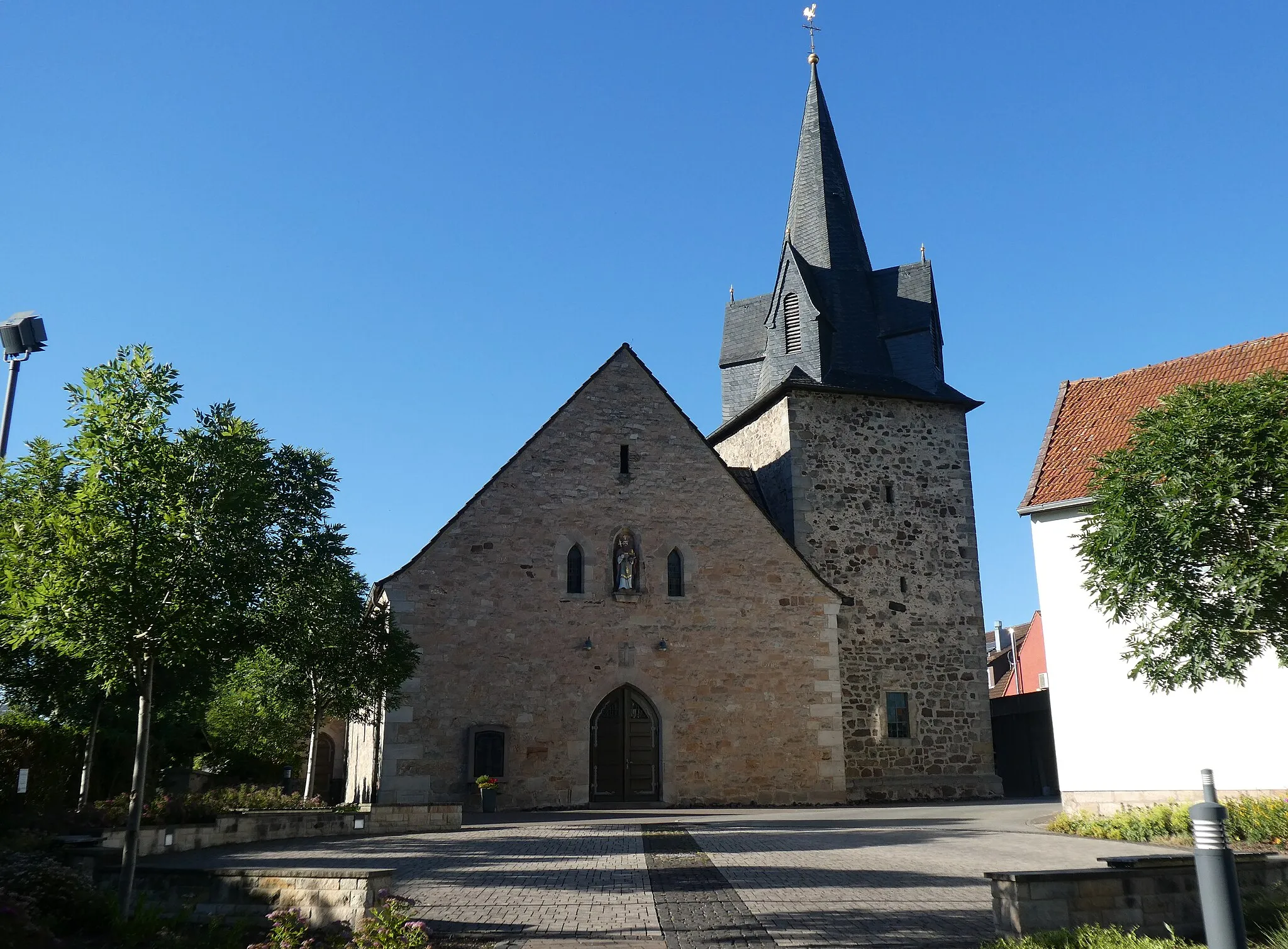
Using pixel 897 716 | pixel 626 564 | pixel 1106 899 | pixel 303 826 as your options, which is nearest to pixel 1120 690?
pixel 897 716

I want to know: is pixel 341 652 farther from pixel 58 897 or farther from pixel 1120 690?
pixel 1120 690

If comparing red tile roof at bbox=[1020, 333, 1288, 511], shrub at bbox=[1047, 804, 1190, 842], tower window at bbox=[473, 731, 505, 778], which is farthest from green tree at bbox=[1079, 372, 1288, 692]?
tower window at bbox=[473, 731, 505, 778]

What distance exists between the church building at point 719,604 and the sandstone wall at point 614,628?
0.15 ft

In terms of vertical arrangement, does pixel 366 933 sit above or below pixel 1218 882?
below

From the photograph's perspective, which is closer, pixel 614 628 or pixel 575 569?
pixel 614 628

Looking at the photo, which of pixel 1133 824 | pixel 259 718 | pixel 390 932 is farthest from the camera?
pixel 259 718

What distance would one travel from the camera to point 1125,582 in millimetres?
13055

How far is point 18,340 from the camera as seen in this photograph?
14398mm

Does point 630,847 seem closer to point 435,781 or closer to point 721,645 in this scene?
point 435,781

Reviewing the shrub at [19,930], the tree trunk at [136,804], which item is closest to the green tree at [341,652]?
the tree trunk at [136,804]

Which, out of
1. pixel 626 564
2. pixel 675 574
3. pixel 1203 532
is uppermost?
pixel 626 564

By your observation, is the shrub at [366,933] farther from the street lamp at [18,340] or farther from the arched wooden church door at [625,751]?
the arched wooden church door at [625,751]

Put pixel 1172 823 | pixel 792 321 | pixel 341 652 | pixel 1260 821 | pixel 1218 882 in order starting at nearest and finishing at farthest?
pixel 1218 882 < pixel 1260 821 < pixel 1172 823 < pixel 341 652 < pixel 792 321

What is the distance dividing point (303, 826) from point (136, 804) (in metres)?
7.64
